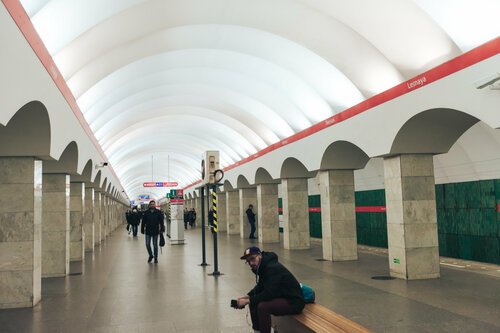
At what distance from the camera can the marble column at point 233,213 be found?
2733 cm

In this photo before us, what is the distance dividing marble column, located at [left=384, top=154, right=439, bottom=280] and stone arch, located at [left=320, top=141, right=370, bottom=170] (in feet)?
9.46

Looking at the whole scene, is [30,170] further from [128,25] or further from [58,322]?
[128,25]

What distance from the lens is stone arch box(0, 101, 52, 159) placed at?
24.2 feet

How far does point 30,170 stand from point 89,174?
7867mm

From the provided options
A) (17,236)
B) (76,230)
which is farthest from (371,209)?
(17,236)

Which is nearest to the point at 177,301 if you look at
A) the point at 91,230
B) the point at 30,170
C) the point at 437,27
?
the point at 30,170

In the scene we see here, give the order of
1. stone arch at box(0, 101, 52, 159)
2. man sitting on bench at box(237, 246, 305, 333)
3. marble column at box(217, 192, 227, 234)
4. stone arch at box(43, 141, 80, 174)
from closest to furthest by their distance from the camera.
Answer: man sitting on bench at box(237, 246, 305, 333), stone arch at box(0, 101, 52, 159), stone arch at box(43, 141, 80, 174), marble column at box(217, 192, 227, 234)

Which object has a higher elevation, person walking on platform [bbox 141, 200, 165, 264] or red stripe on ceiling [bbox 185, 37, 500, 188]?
red stripe on ceiling [bbox 185, 37, 500, 188]

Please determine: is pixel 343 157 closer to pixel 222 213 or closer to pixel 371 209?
pixel 371 209

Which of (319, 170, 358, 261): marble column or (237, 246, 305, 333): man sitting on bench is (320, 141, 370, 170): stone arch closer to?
(319, 170, 358, 261): marble column

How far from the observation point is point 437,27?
353 inches

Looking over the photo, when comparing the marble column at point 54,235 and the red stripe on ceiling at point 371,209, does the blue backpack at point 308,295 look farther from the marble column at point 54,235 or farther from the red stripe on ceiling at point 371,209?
the red stripe on ceiling at point 371,209

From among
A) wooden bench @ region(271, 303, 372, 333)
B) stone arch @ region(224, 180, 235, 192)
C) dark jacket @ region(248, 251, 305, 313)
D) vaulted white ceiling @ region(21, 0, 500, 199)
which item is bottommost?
wooden bench @ region(271, 303, 372, 333)

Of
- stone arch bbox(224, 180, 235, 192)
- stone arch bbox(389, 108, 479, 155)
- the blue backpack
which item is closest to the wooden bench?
the blue backpack
